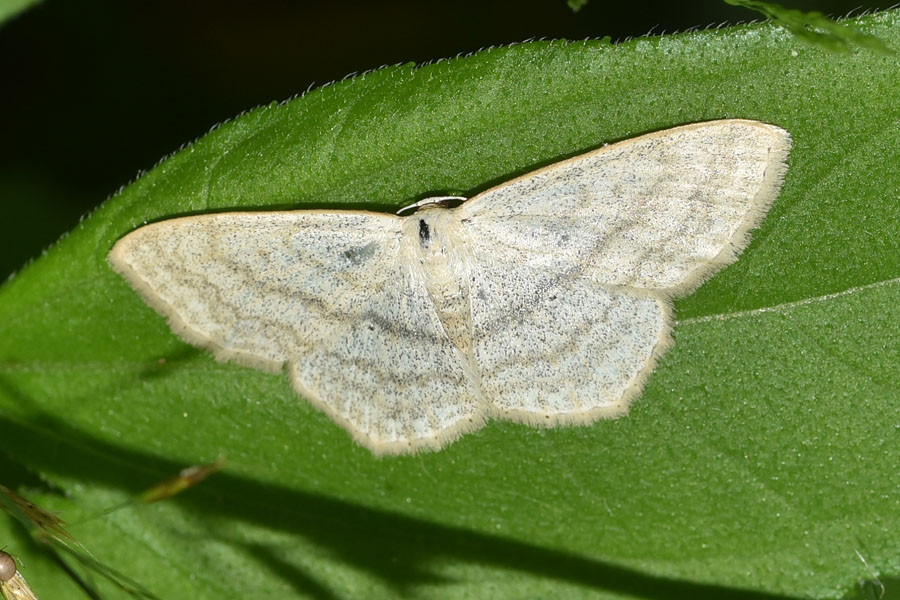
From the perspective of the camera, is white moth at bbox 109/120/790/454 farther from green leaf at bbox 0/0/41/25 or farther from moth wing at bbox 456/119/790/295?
green leaf at bbox 0/0/41/25

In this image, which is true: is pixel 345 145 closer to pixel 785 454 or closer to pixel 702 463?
pixel 702 463

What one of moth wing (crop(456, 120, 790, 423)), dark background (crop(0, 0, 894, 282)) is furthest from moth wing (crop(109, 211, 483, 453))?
dark background (crop(0, 0, 894, 282))

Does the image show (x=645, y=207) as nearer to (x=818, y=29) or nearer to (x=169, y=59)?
(x=818, y=29)

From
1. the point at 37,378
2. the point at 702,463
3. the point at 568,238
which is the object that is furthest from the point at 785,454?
the point at 37,378

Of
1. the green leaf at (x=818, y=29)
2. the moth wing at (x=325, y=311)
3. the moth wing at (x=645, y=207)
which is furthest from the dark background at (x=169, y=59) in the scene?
the green leaf at (x=818, y=29)

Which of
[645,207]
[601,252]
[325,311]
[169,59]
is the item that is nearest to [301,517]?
[325,311]
